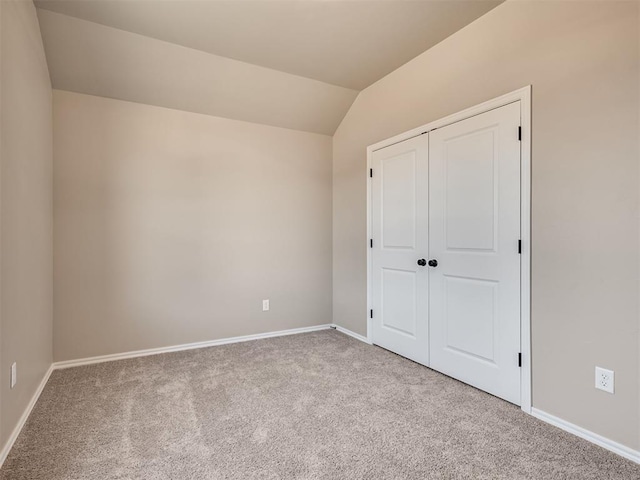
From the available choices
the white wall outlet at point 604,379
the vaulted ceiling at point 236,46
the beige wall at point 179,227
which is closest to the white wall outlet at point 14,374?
the beige wall at point 179,227

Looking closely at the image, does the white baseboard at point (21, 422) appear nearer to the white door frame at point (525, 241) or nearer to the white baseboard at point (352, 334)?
the white baseboard at point (352, 334)

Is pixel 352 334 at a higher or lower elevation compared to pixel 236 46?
lower

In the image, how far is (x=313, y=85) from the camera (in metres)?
3.36

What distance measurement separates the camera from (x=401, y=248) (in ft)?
9.96

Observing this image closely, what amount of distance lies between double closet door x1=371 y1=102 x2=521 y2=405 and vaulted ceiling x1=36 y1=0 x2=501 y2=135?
2.52 feet

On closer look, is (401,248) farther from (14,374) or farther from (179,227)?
(14,374)

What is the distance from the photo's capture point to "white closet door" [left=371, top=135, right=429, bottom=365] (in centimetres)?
281

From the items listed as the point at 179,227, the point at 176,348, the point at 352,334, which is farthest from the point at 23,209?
the point at 352,334

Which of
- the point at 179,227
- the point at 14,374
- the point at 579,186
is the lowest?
the point at 14,374

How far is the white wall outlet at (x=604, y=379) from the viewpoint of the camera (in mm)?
1685

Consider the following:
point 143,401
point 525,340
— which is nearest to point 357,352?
point 525,340

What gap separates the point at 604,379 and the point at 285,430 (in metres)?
1.69

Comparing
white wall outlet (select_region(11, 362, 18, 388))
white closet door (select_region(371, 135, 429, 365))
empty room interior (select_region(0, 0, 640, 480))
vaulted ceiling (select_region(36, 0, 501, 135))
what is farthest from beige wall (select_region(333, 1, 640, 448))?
white wall outlet (select_region(11, 362, 18, 388))

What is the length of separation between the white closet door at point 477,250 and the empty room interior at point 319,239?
17 mm
